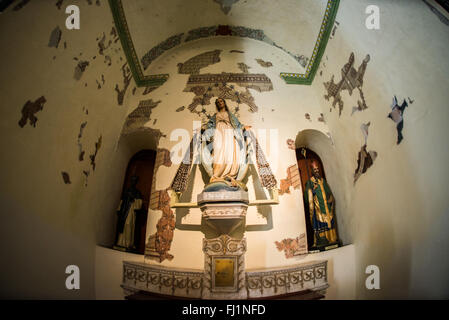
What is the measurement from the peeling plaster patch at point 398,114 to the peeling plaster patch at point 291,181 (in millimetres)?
2022

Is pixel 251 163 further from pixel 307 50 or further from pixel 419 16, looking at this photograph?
pixel 419 16

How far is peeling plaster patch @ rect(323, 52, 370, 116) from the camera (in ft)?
15.7

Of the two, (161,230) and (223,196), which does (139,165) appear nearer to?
(161,230)

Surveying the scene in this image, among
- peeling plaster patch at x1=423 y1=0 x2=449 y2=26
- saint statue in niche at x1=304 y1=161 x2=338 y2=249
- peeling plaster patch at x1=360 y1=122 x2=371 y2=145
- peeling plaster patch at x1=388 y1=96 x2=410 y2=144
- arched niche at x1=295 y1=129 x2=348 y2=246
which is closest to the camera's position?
peeling plaster patch at x1=423 y1=0 x2=449 y2=26

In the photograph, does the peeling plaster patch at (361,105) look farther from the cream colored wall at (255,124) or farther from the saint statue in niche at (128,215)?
the saint statue in niche at (128,215)

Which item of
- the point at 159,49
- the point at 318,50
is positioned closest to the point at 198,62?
the point at 159,49

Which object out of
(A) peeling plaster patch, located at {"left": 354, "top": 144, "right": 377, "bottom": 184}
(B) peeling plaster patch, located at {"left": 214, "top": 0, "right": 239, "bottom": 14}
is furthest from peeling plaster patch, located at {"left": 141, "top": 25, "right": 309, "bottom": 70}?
(A) peeling plaster patch, located at {"left": 354, "top": 144, "right": 377, "bottom": 184}

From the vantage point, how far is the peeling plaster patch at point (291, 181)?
561cm

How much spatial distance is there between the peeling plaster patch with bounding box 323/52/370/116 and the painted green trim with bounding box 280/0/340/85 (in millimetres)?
490

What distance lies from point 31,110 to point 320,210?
478 centimetres

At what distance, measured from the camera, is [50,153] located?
4059 millimetres

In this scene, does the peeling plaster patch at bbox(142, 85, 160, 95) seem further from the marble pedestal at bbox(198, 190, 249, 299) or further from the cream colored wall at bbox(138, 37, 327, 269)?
the marble pedestal at bbox(198, 190, 249, 299)

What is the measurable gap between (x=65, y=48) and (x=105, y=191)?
257 centimetres

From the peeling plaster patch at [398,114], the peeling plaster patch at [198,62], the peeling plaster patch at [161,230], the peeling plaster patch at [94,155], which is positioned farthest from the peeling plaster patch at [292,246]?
the peeling plaster patch at [198,62]
